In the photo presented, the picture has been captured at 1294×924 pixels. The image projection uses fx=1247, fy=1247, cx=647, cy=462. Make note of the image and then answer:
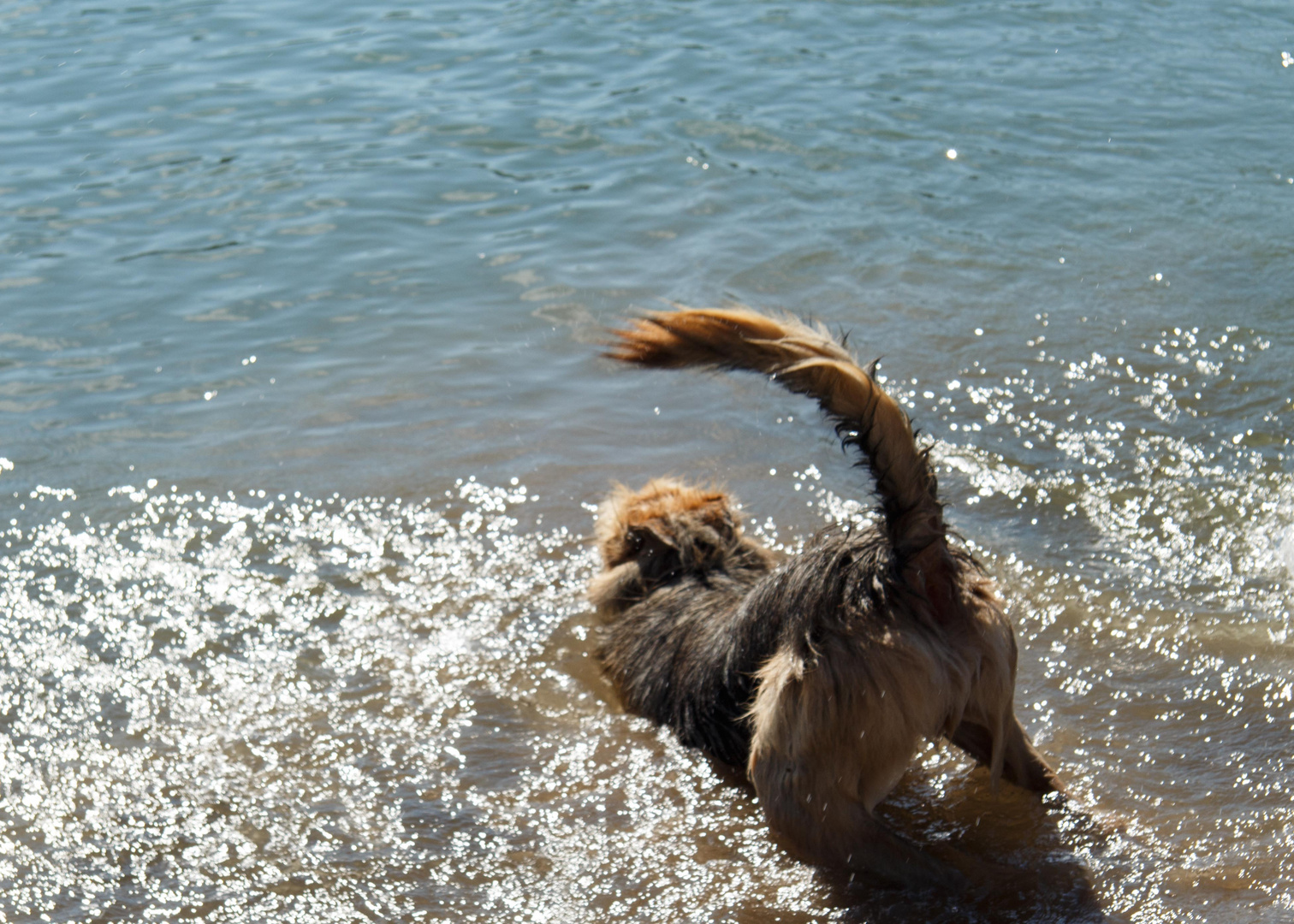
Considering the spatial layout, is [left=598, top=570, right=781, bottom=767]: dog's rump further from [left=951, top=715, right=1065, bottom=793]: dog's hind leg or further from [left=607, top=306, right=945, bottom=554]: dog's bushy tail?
[left=607, top=306, right=945, bottom=554]: dog's bushy tail

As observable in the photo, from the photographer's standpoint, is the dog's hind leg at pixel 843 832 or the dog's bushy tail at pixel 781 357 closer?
the dog's bushy tail at pixel 781 357

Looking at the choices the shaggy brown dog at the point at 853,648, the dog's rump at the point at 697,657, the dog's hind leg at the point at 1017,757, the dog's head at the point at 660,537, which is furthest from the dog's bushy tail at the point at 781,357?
the dog's head at the point at 660,537

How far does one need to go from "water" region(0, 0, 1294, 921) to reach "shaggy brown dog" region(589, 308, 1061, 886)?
235 mm

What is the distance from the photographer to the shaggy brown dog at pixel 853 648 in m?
3.01

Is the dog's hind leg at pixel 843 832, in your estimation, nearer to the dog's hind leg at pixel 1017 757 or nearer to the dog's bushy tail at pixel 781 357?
the dog's hind leg at pixel 1017 757

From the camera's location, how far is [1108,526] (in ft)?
17.8

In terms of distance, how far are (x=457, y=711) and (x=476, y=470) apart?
1909 millimetres

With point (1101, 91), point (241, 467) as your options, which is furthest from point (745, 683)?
point (1101, 91)

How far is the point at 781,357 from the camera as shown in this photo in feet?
9.76

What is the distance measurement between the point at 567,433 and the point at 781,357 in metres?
3.88

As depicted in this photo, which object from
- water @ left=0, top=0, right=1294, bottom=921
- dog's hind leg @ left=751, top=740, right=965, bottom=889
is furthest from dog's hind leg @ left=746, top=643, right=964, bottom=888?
water @ left=0, top=0, right=1294, bottom=921

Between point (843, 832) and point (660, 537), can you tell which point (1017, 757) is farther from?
point (660, 537)

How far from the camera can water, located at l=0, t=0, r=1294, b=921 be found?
13.1 feet

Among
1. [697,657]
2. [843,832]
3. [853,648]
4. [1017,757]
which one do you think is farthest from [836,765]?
[697,657]
